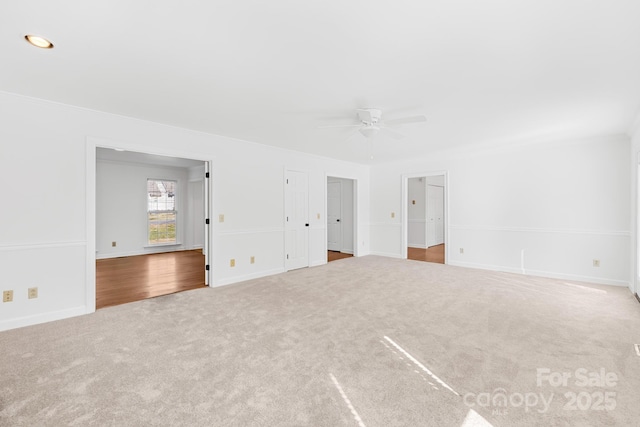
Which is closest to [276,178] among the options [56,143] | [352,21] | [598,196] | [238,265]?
[238,265]

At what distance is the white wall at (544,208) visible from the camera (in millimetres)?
4633

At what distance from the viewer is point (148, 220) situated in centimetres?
798

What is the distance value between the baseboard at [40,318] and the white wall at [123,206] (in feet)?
15.0

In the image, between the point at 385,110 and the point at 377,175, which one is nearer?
the point at 385,110

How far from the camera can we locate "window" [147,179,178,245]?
26.6ft

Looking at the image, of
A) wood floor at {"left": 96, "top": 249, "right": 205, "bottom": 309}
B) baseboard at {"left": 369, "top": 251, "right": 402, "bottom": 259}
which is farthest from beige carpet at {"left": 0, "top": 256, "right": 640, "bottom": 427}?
baseboard at {"left": 369, "top": 251, "right": 402, "bottom": 259}

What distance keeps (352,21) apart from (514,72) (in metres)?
1.63

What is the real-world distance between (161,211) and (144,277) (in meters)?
3.56

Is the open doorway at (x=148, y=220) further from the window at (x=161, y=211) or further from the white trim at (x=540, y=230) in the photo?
the white trim at (x=540, y=230)

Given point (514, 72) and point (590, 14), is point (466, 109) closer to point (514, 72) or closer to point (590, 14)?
point (514, 72)

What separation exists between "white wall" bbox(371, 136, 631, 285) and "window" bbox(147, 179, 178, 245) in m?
7.08

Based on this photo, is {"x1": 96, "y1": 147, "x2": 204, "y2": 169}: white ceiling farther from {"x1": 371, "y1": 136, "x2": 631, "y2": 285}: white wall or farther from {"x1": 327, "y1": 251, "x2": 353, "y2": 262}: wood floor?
{"x1": 371, "y1": 136, "x2": 631, "y2": 285}: white wall

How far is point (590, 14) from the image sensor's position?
1.75m

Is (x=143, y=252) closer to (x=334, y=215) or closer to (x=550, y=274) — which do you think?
(x=334, y=215)
